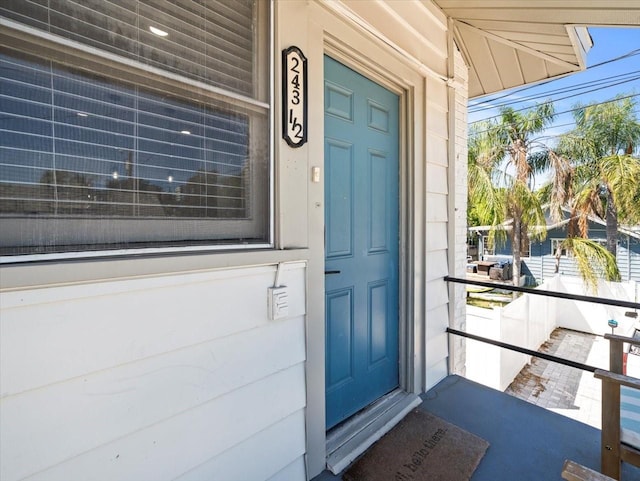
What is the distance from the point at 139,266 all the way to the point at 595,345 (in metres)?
11.2

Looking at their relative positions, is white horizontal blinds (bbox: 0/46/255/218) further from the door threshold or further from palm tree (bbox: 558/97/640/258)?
palm tree (bbox: 558/97/640/258)

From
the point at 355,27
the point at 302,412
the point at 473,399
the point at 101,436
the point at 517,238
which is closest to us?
the point at 101,436

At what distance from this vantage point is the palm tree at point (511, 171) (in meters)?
11.2

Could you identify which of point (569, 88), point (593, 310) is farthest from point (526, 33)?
point (569, 88)

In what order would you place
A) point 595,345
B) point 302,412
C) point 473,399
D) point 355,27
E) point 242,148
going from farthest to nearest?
point 595,345, point 473,399, point 355,27, point 302,412, point 242,148

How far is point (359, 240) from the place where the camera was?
1885 millimetres

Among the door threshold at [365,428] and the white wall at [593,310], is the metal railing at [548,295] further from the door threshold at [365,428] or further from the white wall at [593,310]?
the white wall at [593,310]

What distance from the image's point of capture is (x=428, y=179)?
2.24m

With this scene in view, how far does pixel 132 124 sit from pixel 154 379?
76 centimetres

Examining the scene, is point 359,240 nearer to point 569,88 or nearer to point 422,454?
point 422,454

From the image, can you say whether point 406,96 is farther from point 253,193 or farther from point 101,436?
point 101,436

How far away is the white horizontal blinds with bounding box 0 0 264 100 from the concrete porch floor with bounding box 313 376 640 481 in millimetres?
1746

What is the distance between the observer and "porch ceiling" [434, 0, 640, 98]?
203 cm

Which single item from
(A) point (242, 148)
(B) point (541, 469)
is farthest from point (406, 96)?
(B) point (541, 469)
